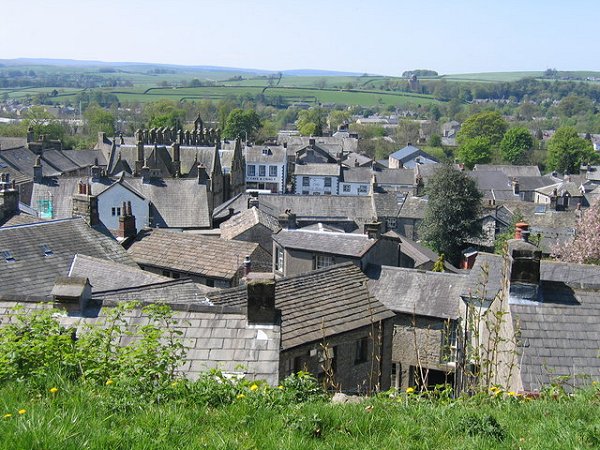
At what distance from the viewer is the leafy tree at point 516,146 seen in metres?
129

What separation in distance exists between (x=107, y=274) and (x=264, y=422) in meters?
15.2

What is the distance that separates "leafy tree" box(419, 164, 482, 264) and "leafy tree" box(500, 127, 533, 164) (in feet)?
262

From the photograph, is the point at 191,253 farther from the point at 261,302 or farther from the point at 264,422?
the point at 264,422

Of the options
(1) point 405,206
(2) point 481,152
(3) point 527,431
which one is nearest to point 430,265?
(1) point 405,206

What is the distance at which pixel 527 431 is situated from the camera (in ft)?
25.4

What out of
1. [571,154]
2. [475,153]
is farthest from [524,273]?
[571,154]

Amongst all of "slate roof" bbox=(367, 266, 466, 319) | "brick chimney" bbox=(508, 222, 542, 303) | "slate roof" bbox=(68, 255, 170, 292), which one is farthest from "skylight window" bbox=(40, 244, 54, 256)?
"brick chimney" bbox=(508, 222, 542, 303)

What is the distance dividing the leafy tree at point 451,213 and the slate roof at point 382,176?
28510 millimetres

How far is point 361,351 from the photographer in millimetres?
19078

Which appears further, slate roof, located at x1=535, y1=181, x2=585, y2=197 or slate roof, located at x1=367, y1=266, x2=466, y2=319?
slate roof, located at x1=535, y1=181, x2=585, y2=197

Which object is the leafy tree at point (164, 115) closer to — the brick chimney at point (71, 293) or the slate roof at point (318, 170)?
the slate roof at point (318, 170)

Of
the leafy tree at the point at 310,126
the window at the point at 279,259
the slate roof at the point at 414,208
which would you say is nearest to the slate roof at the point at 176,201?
the window at the point at 279,259

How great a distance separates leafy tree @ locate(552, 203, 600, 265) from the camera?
40.4 m

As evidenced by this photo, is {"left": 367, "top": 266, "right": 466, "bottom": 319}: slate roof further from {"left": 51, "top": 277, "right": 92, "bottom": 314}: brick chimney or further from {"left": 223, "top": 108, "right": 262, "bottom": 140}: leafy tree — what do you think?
{"left": 223, "top": 108, "right": 262, "bottom": 140}: leafy tree
